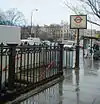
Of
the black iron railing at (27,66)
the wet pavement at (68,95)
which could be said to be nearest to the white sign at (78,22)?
the black iron railing at (27,66)

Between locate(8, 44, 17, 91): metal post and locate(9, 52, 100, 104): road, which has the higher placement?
locate(8, 44, 17, 91): metal post

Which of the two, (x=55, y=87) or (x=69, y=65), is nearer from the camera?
(x=55, y=87)

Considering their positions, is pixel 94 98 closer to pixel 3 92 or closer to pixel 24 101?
pixel 24 101

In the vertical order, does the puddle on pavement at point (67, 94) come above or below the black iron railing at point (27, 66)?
below

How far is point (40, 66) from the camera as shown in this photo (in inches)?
384

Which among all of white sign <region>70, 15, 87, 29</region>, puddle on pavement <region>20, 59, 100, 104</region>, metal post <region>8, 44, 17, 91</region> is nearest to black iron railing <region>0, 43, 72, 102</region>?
metal post <region>8, 44, 17, 91</region>

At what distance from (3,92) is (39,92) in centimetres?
162

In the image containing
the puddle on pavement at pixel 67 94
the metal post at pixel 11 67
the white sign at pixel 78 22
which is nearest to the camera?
the metal post at pixel 11 67

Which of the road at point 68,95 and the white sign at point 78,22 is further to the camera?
the white sign at point 78,22

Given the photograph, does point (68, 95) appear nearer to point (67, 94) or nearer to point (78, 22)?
point (67, 94)

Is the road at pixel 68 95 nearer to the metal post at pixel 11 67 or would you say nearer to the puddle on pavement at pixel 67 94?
the puddle on pavement at pixel 67 94

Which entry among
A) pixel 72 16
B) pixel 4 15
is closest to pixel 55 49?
pixel 72 16

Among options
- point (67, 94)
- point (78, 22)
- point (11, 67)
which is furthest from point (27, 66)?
point (78, 22)

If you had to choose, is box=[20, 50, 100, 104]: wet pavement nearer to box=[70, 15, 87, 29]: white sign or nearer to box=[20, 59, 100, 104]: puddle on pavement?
box=[20, 59, 100, 104]: puddle on pavement
